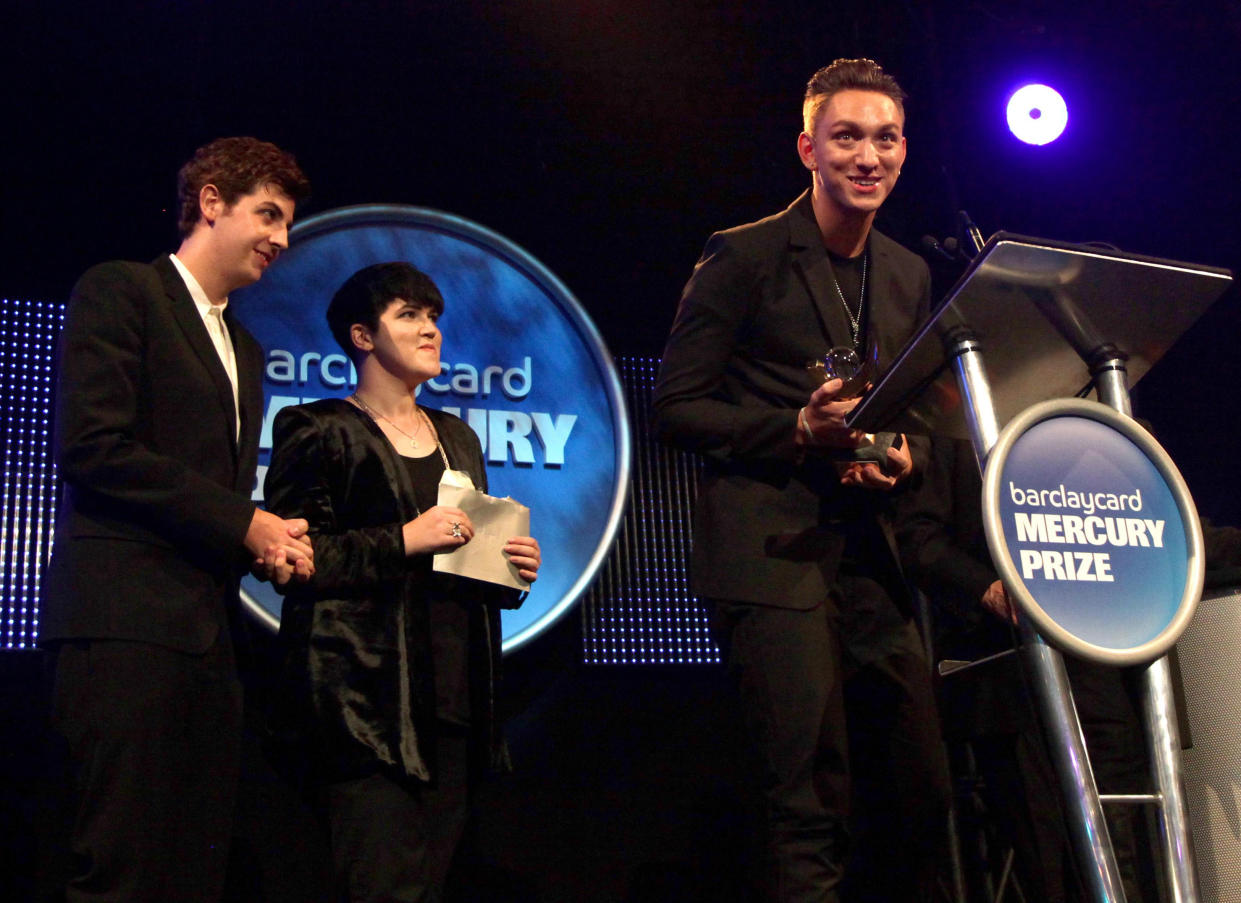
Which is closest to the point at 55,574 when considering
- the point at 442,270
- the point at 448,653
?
the point at 448,653

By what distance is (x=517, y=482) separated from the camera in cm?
334

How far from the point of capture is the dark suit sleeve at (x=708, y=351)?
2051mm

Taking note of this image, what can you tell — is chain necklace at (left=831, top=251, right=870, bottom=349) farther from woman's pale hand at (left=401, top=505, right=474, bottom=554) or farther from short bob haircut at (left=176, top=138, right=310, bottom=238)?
short bob haircut at (left=176, top=138, right=310, bottom=238)

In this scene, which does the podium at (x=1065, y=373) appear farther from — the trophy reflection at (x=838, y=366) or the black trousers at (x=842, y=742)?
the black trousers at (x=842, y=742)

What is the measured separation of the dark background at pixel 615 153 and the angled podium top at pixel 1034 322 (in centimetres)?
163

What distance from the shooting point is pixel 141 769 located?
176cm

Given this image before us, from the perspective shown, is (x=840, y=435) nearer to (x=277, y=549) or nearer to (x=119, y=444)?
(x=277, y=549)

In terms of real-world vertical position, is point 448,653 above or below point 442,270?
below

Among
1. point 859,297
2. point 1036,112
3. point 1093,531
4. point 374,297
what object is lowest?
point 1093,531

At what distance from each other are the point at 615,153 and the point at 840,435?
7.08 ft

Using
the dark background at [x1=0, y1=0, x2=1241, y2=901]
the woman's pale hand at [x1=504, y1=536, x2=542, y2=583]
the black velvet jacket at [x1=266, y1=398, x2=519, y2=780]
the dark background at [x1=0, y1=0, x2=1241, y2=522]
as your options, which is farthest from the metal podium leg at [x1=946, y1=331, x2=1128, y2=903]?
the dark background at [x1=0, y1=0, x2=1241, y2=522]

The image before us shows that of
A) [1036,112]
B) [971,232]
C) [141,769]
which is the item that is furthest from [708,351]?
[1036,112]

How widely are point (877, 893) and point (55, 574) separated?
151 centimetres

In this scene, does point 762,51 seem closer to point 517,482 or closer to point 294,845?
point 517,482
